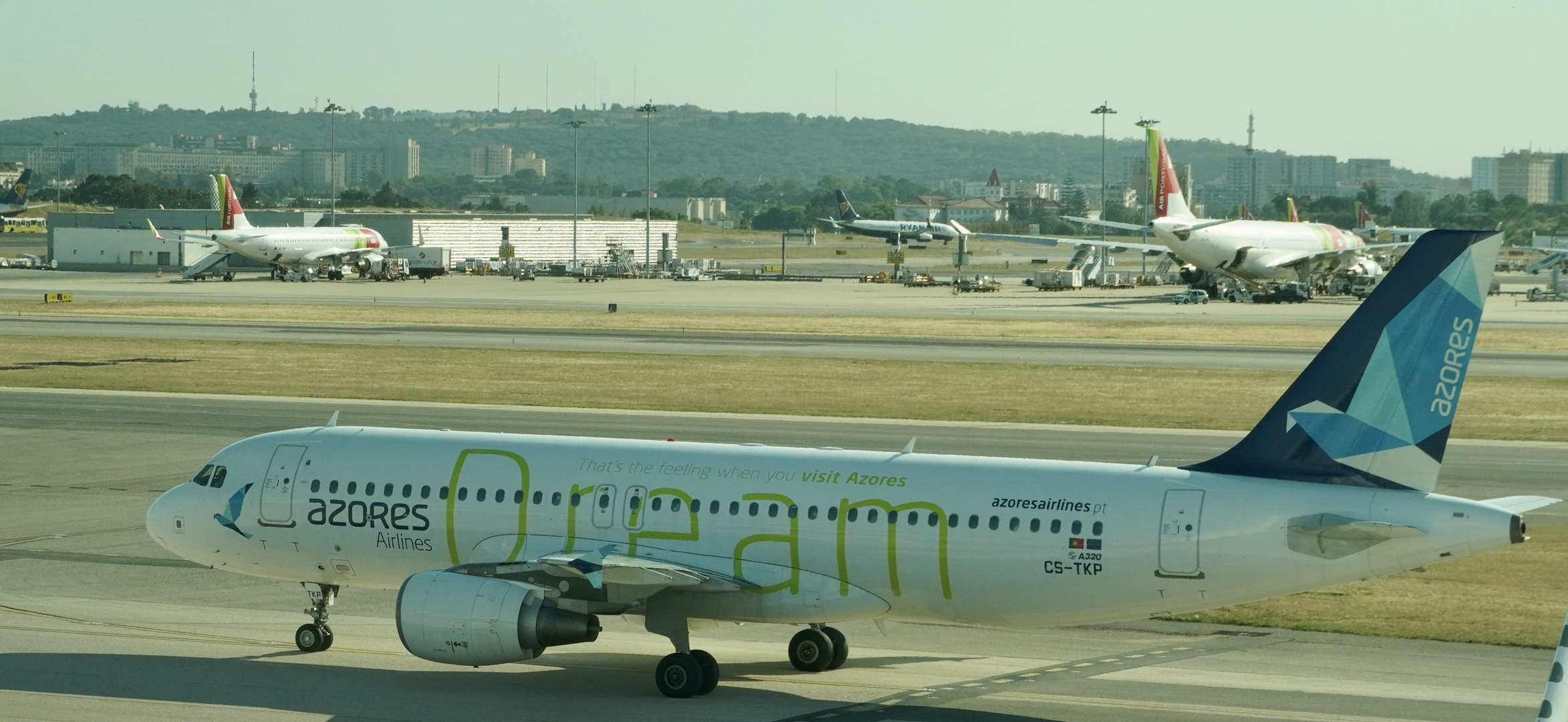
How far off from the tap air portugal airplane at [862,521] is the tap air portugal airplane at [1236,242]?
104m

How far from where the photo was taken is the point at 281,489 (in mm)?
27047

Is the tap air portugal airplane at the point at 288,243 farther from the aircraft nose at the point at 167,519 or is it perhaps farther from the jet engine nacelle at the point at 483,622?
the jet engine nacelle at the point at 483,622

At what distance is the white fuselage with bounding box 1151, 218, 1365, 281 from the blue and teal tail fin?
110667 millimetres

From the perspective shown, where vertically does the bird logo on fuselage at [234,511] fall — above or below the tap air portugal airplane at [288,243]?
below

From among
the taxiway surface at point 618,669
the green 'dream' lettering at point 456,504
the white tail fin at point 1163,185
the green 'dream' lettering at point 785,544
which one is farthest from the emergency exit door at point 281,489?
the white tail fin at point 1163,185

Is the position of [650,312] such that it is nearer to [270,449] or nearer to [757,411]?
[757,411]

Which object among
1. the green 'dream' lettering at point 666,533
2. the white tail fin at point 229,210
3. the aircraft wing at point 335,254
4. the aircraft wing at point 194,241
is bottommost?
the green 'dream' lettering at point 666,533

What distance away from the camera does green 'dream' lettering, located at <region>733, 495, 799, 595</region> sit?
24.2m

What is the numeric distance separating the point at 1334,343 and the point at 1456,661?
787 centimetres

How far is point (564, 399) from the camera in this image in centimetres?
6675

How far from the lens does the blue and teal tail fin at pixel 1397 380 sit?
71.7 feet

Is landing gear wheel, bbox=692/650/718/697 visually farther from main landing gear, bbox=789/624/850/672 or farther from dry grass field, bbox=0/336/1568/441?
dry grass field, bbox=0/336/1568/441

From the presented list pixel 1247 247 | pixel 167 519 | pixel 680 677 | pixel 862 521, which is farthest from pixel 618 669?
pixel 1247 247

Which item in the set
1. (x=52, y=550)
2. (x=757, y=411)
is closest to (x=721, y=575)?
(x=52, y=550)
